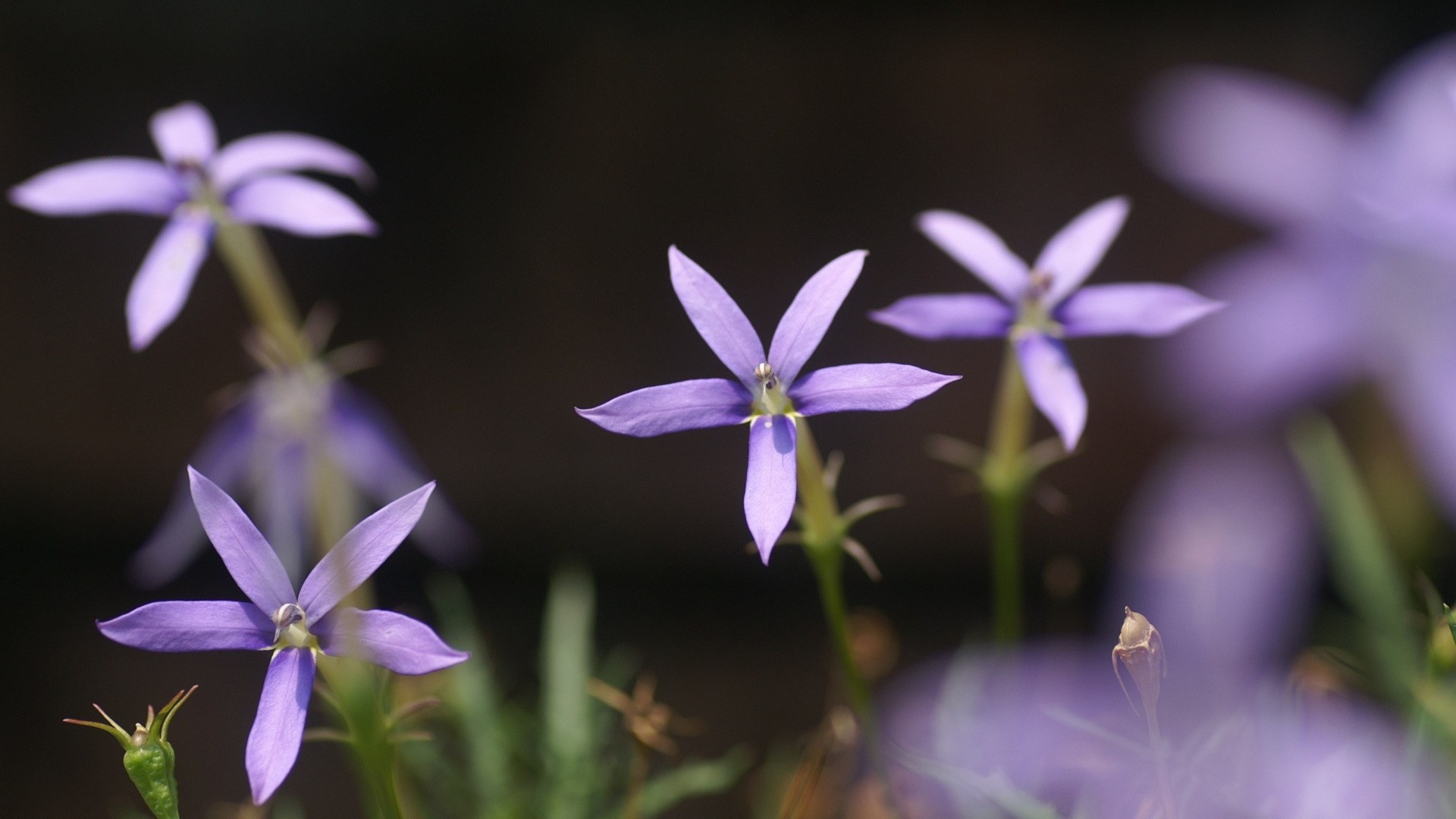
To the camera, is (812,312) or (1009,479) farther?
(1009,479)

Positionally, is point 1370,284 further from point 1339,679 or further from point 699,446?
point 699,446

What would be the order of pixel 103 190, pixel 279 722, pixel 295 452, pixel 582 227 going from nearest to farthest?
pixel 279 722, pixel 103 190, pixel 295 452, pixel 582 227

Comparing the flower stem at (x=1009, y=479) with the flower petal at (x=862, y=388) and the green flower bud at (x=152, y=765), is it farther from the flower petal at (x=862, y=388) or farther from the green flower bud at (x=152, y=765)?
the green flower bud at (x=152, y=765)

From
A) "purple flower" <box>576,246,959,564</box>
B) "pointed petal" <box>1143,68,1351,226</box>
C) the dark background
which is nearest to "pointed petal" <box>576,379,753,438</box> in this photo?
"purple flower" <box>576,246,959,564</box>

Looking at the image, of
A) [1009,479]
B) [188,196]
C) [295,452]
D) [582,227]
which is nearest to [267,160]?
[188,196]

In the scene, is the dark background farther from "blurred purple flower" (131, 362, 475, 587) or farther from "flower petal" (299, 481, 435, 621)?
"flower petal" (299, 481, 435, 621)

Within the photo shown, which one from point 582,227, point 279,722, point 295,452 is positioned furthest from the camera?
point 582,227

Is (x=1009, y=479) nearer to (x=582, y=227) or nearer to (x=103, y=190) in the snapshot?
(x=103, y=190)
